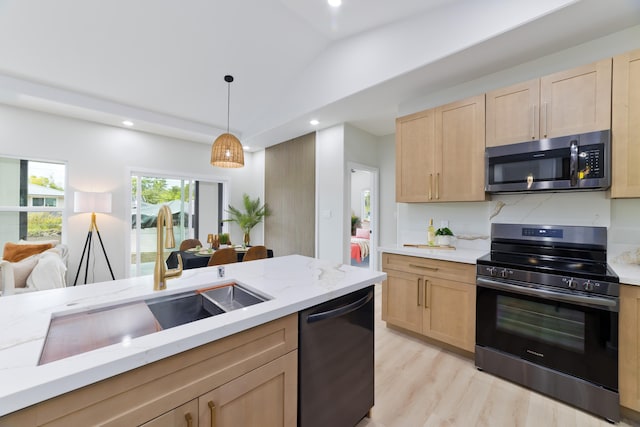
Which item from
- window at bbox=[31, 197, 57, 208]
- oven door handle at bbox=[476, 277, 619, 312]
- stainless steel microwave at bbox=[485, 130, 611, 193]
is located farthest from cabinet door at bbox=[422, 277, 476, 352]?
window at bbox=[31, 197, 57, 208]

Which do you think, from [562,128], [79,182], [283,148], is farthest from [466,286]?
[79,182]

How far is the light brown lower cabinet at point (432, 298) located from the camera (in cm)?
228

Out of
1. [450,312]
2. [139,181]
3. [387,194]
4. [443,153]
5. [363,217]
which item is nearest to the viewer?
[450,312]

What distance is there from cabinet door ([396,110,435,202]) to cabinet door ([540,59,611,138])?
0.91 metres

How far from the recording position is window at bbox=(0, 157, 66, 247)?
363 cm

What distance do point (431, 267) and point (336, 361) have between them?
4.95 feet

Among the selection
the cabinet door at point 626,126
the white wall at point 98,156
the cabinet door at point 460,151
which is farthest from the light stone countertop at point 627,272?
the white wall at point 98,156

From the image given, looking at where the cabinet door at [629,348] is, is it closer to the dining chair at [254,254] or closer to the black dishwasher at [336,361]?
the black dishwasher at [336,361]

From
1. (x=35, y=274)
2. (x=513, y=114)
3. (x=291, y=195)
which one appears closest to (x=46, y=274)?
(x=35, y=274)

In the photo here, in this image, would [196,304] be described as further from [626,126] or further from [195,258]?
[626,126]

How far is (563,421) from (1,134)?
6.61 metres

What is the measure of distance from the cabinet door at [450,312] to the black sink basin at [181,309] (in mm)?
1993

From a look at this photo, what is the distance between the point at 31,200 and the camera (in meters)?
3.81

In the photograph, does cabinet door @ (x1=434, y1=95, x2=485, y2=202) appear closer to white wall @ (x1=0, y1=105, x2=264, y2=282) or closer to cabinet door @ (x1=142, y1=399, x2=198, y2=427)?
cabinet door @ (x1=142, y1=399, x2=198, y2=427)
